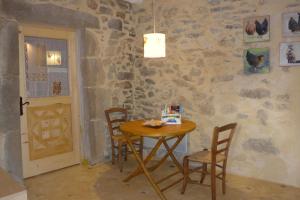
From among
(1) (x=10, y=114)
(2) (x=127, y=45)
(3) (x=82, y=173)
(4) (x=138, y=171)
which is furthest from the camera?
(2) (x=127, y=45)

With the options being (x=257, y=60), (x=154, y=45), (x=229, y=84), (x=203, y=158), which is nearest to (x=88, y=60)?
(x=154, y=45)

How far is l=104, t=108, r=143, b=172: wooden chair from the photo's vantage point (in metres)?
3.88

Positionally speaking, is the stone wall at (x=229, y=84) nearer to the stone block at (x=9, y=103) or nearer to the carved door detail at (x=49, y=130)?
the carved door detail at (x=49, y=130)

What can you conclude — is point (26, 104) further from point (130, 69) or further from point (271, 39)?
point (271, 39)

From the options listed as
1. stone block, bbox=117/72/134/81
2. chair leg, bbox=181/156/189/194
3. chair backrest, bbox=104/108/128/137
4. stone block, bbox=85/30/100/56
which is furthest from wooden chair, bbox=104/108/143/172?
chair leg, bbox=181/156/189/194

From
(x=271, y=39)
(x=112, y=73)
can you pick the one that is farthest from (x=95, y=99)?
(x=271, y=39)

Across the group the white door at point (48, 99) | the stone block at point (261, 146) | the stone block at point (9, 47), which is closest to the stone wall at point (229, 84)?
the stone block at point (261, 146)

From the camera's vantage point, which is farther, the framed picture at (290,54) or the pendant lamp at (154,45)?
the framed picture at (290,54)

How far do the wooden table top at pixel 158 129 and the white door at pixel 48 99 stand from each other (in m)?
1.11

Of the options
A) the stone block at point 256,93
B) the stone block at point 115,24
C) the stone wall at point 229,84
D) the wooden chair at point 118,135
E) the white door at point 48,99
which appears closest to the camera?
the stone wall at point 229,84

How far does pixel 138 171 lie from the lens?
3508mm

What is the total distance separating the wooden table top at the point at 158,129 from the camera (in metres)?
2.83

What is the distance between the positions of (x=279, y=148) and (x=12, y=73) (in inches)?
121

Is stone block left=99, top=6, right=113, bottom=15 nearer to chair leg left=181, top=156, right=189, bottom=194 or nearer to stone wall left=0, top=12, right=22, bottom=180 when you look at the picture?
stone wall left=0, top=12, right=22, bottom=180
